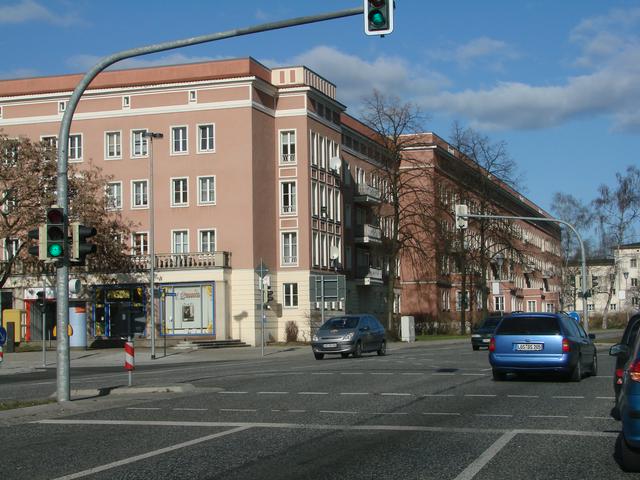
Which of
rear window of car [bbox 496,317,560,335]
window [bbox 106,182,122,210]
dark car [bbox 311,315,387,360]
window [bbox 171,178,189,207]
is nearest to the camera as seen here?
rear window of car [bbox 496,317,560,335]

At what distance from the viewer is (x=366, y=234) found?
71.9m

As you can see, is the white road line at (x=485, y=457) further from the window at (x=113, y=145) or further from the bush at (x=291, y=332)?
the window at (x=113, y=145)

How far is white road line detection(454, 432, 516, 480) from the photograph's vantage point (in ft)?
30.6

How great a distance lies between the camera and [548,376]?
23.4 meters

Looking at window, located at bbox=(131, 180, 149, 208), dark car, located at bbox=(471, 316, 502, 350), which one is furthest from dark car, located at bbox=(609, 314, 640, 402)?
window, located at bbox=(131, 180, 149, 208)

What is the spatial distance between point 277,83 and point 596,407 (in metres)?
49.0

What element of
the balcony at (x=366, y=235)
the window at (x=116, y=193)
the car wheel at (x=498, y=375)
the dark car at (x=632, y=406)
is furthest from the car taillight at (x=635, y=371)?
the balcony at (x=366, y=235)

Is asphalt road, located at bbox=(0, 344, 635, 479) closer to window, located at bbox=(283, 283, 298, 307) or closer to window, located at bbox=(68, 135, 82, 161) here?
window, located at bbox=(283, 283, 298, 307)

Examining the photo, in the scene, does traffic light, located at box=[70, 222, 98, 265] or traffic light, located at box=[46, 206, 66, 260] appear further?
traffic light, located at box=[70, 222, 98, 265]

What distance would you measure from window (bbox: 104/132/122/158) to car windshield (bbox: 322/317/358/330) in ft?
95.9

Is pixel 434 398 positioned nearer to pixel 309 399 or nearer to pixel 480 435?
pixel 309 399

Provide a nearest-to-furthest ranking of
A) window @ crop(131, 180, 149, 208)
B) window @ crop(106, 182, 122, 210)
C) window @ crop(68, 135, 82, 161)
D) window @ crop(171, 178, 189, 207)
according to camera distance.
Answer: window @ crop(171, 178, 189, 207)
window @ crop(106, 182, 122, 210)
window @ crop(131, 180, 149, 208)
window @ crop(68, 135, 82, 161)

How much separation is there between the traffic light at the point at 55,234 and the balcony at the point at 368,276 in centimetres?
5537

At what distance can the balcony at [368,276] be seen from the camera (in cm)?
7194
